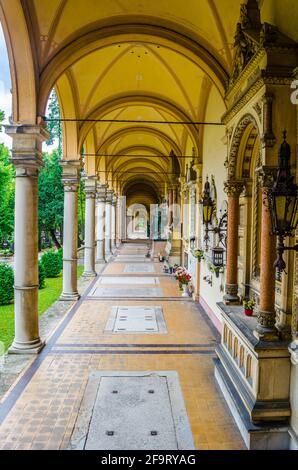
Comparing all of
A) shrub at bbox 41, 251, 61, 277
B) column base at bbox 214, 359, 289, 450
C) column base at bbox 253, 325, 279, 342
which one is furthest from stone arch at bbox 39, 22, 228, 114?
shrub at bbox 41, 251, 61, 277

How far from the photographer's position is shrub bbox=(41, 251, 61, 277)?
64.5 feet

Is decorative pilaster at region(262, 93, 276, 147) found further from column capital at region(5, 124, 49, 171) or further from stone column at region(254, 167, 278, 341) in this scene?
column capital at region(5, 124, 49, 171)

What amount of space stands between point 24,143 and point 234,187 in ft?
15.2

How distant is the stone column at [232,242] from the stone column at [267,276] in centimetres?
217

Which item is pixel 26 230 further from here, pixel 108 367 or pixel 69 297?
pixel 69 297

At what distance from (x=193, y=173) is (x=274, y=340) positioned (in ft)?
33.7

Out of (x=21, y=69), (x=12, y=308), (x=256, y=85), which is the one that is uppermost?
(x=21, y=69)

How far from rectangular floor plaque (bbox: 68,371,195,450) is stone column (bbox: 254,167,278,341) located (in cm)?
185

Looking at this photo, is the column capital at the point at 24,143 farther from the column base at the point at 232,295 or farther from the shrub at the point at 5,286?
the shrub at the point at 5,286

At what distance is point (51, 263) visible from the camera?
19.9m

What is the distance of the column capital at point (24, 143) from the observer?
783 centimetres

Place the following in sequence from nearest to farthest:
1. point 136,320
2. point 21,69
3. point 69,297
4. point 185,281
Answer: point 21,69
point 136,320
point 69,297
point 185,281

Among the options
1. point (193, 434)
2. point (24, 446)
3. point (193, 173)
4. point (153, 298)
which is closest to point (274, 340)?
point (193, 434)

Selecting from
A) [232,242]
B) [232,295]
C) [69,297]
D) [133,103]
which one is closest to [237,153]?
[232,242]
